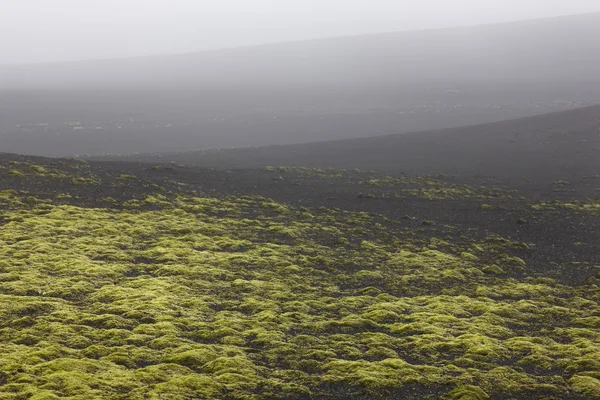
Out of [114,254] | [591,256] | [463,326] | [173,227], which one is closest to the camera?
[463,326]

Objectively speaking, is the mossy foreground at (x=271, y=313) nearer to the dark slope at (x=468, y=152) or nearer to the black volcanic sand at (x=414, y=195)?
the black volcanic sand at (x=414, y=195)

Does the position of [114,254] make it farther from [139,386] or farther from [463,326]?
[463,326]

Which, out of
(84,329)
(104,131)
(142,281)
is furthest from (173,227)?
(104,131)

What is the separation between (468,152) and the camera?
3337 inches

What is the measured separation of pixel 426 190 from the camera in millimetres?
55656

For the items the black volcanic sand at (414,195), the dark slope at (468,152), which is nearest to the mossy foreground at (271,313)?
the black volcanic sand at (414,195)

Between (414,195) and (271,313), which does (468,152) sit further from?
(271,313)

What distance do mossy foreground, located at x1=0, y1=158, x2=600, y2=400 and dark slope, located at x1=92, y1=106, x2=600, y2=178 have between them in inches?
1426

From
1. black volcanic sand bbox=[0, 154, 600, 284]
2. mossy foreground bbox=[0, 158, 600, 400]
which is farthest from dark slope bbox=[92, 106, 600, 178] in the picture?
mossy foreground bbox=[0, 158, 600, 400]

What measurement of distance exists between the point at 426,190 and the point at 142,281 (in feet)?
117

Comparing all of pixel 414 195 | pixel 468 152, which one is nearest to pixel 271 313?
pixel 414 195

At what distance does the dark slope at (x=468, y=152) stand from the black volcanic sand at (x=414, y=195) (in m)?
9.25

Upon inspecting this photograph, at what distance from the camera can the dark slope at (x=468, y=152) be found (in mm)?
72812

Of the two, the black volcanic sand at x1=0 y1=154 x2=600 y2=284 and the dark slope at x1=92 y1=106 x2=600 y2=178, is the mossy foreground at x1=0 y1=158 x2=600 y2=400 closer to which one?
the black volcanic sand at x1=0 y1=154 x2=600 y2=284
